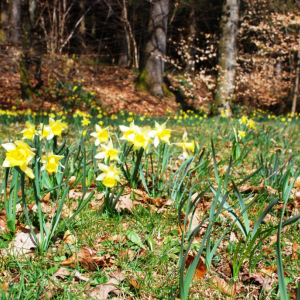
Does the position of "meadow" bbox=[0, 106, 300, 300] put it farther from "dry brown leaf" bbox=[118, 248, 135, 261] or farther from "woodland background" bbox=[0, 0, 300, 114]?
"woodland background" bbox=[0, 0, 300, 114]

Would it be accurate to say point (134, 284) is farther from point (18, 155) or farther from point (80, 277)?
point (18, 155)

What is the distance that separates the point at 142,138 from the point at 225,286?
822 millimetres

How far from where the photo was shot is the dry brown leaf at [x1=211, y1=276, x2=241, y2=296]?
112cm

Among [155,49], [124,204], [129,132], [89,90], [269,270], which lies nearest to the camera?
[269,270]

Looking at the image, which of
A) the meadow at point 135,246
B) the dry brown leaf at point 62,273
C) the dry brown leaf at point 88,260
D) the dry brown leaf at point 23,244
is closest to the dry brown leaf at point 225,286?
the meadow at point 135,246

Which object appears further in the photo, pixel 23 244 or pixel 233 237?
pixel 233 237

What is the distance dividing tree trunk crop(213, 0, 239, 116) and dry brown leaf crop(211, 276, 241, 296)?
6.66 m

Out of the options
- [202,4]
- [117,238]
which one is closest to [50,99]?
[117,238]

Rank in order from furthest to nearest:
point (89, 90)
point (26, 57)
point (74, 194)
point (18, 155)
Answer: point (89, 90) → point (26, 57) → point (74, 194) → point (18, 155)

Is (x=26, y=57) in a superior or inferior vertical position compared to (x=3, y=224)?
superior

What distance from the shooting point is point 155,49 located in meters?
9.98

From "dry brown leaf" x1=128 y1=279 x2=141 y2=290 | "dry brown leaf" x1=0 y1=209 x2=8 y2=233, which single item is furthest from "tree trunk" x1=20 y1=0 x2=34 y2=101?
"dry brown leaf" x1=128 y1=279 x2=141 y2=290

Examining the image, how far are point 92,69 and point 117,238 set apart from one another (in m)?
12.7

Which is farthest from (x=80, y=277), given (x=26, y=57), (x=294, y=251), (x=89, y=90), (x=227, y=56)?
(x=89, y=90)
